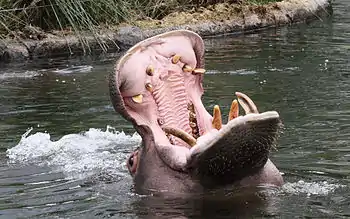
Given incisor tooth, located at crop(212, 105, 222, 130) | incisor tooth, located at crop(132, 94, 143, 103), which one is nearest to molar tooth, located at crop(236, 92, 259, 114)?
incisor tooth, located at crop(212, 105, 222, 130)

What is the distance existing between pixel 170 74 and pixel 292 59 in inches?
281

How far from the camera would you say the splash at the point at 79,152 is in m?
5.38

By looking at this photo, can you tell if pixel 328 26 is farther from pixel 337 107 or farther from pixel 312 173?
pixel 312 173

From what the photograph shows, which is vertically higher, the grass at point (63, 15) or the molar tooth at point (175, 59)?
the molar tooth at point (175, 59)

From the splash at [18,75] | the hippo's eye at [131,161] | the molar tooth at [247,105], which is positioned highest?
the molar tooth at [247,105]

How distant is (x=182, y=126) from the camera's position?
4344 millimetres

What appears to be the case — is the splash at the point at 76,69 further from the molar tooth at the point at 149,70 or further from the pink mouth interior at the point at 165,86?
the molar tooth at the point at 149,70

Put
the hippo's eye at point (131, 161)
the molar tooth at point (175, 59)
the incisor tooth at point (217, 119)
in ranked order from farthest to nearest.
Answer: the molar tooth at point (175, 59), the hippo's eye at point (131, 161), the incisor tooth at point (217, 119)

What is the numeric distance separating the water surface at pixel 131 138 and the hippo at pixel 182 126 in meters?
0.13

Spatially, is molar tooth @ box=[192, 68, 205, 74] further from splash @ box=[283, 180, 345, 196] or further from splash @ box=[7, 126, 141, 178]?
splash @ box=[7, 126, 141, 178]

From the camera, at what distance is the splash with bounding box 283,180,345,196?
4.36m

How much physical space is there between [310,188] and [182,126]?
0.84 metres

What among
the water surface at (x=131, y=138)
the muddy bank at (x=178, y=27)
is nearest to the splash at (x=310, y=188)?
the water surface at (x=131, y=138)

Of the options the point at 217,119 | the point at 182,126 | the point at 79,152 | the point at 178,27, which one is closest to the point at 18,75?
the point at 178,27
